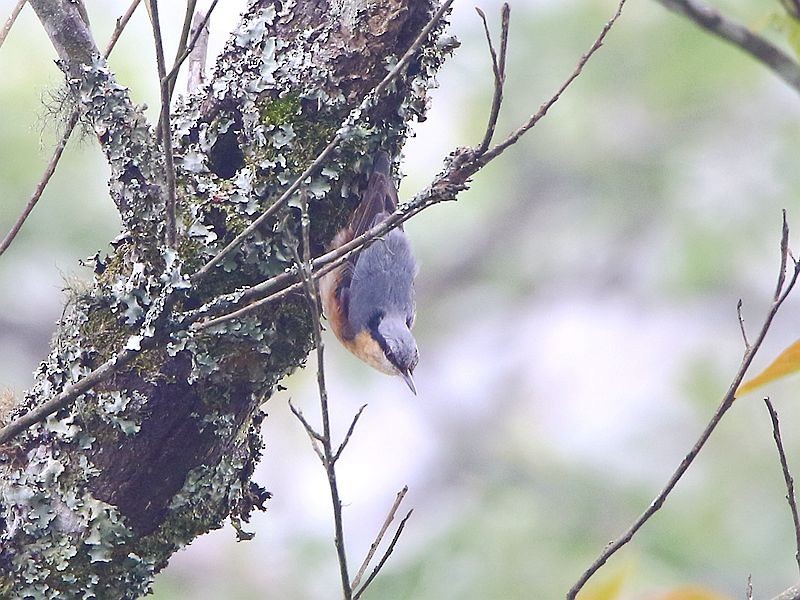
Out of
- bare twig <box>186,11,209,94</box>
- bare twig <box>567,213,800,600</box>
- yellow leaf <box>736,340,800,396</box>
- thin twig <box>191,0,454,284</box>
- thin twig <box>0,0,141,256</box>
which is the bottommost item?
yellow leaf <box>736,340,800,396</box>

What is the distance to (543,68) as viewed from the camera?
7012 millimetres

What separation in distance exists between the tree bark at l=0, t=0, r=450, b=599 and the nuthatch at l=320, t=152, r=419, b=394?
1.04 meters

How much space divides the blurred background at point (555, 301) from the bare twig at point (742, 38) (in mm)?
2947

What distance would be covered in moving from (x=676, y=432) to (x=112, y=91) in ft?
20.6

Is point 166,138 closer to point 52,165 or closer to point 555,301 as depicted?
point 52,165

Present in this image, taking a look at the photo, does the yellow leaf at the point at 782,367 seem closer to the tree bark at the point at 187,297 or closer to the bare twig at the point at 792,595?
the bare twig at the point at 792,595

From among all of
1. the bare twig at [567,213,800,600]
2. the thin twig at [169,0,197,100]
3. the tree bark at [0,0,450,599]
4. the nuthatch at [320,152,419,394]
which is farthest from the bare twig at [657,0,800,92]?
the nuthatch at [320,152,419,394]

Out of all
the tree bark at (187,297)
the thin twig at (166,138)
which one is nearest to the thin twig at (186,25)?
the thin twig at (166,138)

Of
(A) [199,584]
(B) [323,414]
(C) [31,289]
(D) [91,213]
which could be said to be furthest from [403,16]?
(A) [199,584]

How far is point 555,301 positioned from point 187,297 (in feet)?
25.0

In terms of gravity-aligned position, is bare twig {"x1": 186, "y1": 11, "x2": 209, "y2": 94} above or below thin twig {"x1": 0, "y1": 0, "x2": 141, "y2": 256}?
above

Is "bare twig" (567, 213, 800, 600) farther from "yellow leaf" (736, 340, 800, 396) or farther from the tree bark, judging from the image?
the tree bark

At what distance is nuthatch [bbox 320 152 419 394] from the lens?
10.3ft

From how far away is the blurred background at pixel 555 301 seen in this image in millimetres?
5738
